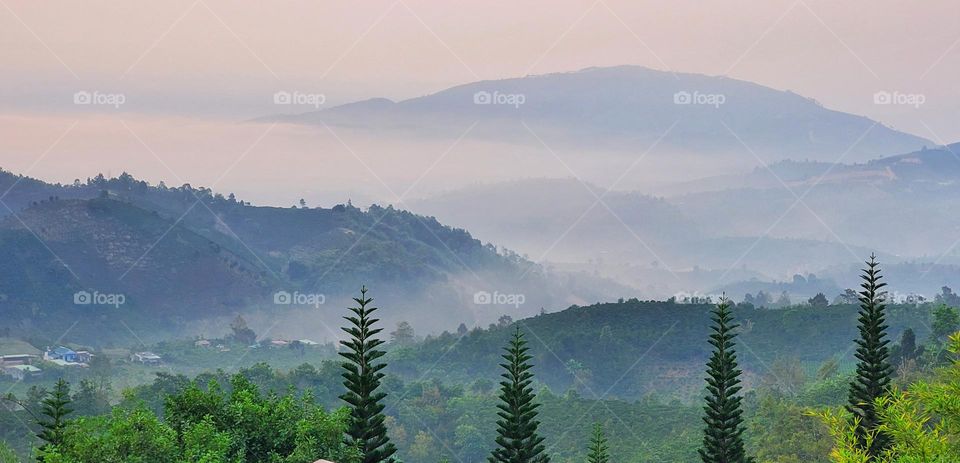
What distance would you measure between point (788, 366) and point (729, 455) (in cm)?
7257

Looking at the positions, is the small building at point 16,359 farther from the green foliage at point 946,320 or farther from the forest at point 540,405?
the green foliage at point 946,320

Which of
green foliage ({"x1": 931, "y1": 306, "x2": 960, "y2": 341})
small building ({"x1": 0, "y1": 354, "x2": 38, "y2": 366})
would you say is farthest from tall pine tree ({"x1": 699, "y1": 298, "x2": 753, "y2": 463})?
small building ({"x1": 0, "y1": 354, "x2": 38, "y2": 366})

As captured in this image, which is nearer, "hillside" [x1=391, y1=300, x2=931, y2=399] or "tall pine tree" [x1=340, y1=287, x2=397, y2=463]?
"tall pine tree" [x1=340, y1=287, x2=397, y2=463]

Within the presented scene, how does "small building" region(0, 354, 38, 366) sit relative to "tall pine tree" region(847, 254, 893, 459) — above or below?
above

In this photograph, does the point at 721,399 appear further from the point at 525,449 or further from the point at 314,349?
the point at 314,349

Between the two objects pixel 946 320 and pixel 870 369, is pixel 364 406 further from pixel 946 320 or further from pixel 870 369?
pixel 946 320

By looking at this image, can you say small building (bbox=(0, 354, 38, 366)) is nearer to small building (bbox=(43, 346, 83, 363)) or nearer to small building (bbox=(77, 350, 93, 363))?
small building (bbox=(43, 346, 83, 363))

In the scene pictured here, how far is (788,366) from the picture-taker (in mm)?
115750

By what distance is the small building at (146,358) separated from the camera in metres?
176

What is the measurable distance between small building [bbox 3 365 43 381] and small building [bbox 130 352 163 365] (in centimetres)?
1600

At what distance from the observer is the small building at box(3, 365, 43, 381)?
15988cm

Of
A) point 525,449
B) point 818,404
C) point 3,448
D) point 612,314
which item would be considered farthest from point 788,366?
point 525,449

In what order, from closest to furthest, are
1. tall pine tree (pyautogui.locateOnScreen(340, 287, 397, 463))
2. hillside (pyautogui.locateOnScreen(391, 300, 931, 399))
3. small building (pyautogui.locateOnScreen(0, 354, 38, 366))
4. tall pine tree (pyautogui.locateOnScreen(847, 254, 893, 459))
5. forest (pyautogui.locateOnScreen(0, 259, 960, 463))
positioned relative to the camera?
forest (pyautogui.locateOnScreen(0, 259, 960, 463)) → tall pine tree (pyautogui.locateOnScreen(340, 287, 397, 463)) → tall pine tree (pyautogui.locateOnScreen(847, 254, 893, 459)) → hillside (pyautogui.locateOnScreen(391, 300, 931, 399)) → small building (pyautogui.locateOnScreen(0, 354, 38, 366))

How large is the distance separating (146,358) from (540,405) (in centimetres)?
11806
